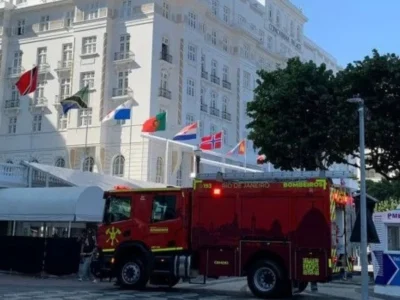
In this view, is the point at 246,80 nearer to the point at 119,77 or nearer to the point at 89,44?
the point at 119,77

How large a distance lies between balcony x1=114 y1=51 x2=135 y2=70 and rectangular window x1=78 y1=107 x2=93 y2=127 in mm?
4665

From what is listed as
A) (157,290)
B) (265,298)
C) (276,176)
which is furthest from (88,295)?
(276,176)

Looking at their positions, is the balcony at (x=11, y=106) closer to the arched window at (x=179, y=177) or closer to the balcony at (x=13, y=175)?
the arched window at (x=179, y=177)

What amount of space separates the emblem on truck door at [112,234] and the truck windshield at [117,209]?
27 cm

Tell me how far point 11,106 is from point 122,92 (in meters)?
12.4

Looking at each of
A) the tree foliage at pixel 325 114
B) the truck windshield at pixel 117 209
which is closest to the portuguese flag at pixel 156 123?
the tree foliage at pixel 325 114

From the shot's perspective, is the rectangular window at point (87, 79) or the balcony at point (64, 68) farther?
the balcony at point (64, 68)

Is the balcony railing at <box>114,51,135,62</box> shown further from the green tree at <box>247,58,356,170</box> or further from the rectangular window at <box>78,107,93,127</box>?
the green tree at <box>247,58,356,170</box>

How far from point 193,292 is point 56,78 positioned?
40.4 meters

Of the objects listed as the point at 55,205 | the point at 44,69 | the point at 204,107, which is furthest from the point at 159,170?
the point at 55,205

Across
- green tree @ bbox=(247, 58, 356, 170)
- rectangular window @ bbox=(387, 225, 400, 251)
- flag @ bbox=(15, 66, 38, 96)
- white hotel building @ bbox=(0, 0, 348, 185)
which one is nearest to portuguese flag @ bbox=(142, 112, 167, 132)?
white hotel building @ bbox=(0, 0, 348, 185)

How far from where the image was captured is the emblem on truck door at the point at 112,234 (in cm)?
1881

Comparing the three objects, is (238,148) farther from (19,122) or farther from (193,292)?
(193,292)

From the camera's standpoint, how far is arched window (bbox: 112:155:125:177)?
165 ft
